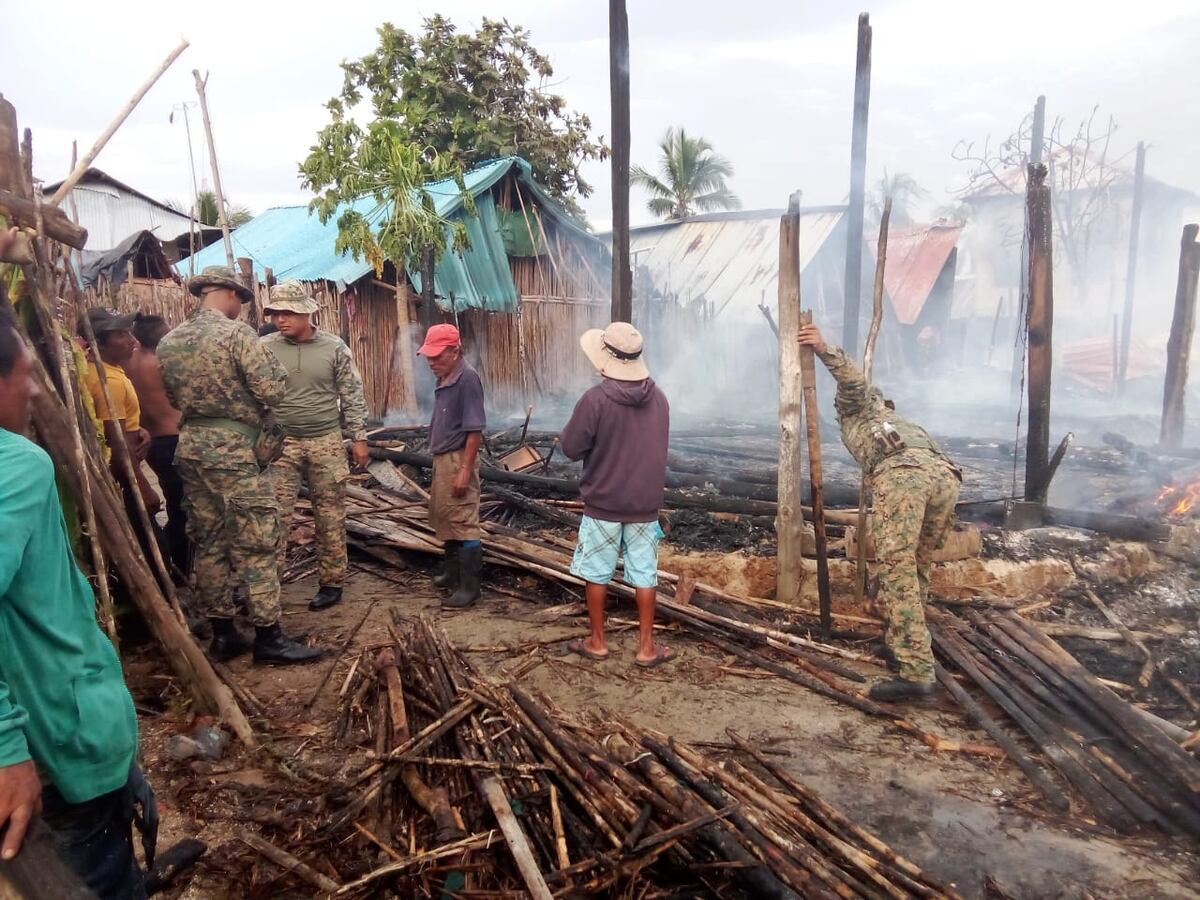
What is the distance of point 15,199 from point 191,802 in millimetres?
2656

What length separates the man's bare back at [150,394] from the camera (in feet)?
17.0

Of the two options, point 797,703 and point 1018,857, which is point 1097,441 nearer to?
point 797,703

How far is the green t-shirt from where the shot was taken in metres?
1.42

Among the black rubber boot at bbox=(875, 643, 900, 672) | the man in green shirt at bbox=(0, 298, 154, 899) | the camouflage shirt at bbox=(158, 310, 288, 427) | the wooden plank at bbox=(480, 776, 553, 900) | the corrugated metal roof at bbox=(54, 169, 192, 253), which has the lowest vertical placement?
the black rubber boot at bbox=(875, 643, 900, 672)

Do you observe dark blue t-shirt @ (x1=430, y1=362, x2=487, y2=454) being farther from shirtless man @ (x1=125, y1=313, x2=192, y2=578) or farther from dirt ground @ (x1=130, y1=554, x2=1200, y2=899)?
shirtless man @ (x1=125, y1=313, x2=192, y2=578)

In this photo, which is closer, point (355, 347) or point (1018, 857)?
point (1018, 857)

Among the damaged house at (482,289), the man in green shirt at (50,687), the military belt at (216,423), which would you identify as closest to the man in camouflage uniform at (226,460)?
the military belt at (216,423)

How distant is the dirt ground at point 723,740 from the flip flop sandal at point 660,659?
2.5 inches

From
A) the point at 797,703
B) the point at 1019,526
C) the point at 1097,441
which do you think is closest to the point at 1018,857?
the point at 797,703

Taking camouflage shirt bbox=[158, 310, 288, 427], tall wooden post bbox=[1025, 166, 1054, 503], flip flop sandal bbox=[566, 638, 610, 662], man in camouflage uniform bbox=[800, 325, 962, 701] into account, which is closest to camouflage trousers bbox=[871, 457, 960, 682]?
man in camouflage uniform bbox=[800, 325, 962, 701]

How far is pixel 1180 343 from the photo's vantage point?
10.8 metres

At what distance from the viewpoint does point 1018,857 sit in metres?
2.91

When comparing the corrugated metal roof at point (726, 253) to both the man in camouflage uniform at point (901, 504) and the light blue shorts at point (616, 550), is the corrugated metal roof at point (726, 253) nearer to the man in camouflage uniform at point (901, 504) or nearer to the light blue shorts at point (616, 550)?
the man in camouflage uniform at point (901, 504)

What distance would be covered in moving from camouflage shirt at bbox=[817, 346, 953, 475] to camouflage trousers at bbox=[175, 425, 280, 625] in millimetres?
3456
